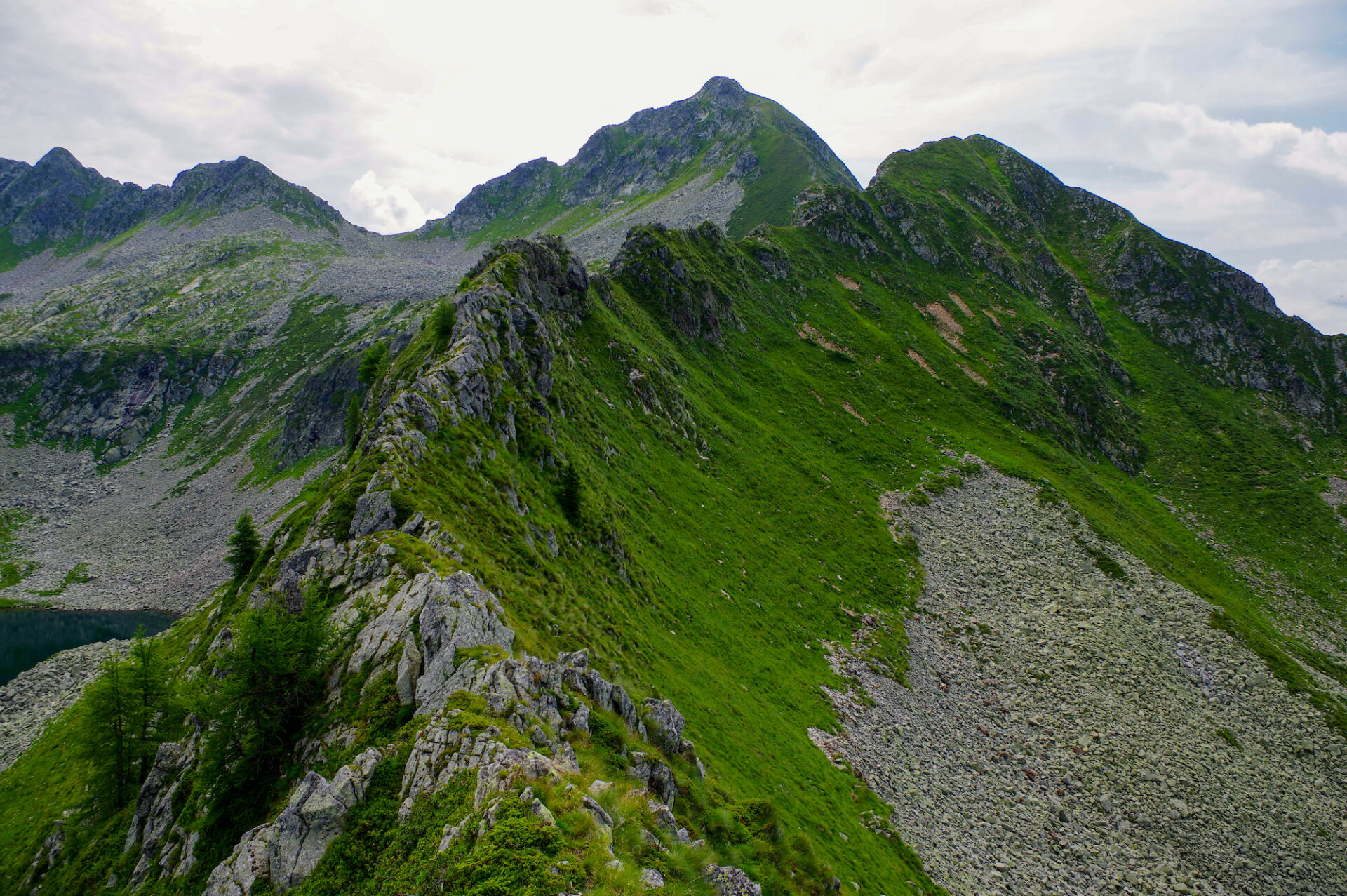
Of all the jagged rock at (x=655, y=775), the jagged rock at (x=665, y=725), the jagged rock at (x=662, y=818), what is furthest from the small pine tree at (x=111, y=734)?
the jagged rock at (x=662, y=818)

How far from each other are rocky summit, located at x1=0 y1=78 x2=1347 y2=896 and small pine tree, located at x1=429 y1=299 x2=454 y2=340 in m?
0.35

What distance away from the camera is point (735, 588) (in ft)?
136

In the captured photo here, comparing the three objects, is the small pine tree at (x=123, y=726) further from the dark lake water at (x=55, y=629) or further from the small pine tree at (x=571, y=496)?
the dark lake water at (x=55, y=629)

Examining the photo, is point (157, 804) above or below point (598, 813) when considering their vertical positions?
below

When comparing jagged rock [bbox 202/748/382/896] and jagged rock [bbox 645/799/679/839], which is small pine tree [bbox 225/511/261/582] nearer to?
jagged rock [bbox 202/748/382/896]

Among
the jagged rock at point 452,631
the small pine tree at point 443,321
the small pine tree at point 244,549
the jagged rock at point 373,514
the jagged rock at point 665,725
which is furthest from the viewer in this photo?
the small pine tree at point 443,321

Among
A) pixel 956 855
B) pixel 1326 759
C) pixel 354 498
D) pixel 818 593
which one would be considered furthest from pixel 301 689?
pixel 1326 759

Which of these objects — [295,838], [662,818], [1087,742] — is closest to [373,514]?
[295,838]

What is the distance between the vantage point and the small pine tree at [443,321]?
135 feet

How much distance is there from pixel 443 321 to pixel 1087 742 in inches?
2149

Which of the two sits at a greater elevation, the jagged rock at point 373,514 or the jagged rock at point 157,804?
the jagged rock at point 373,514

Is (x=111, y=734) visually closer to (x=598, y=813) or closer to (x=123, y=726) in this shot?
(x=123, y=726)

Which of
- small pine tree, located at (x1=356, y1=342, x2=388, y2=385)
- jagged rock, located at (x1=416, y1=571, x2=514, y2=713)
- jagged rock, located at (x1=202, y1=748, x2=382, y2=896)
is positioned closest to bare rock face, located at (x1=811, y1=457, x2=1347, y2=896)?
jagged rock, located at (x1=416, y1=571, x2=514, y2=713)

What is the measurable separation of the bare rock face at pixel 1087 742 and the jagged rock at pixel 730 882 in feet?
63.4
